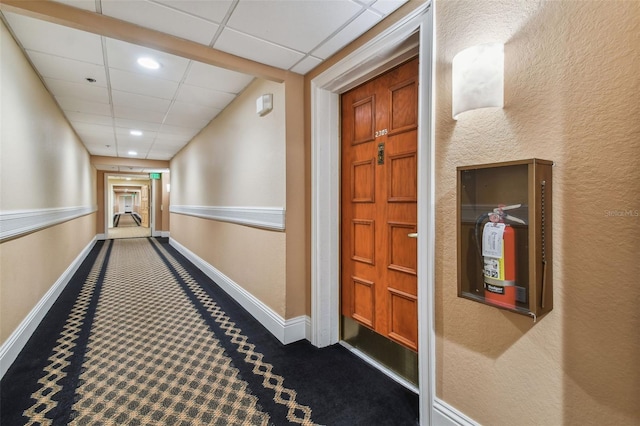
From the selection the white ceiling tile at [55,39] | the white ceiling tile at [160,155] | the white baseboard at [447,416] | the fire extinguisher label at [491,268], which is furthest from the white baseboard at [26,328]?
the white ceiling tile at [160,155]

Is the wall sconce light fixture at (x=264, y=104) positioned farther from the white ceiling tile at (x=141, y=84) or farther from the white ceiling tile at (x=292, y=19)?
the white ceiling tile at (x=141, y=84)

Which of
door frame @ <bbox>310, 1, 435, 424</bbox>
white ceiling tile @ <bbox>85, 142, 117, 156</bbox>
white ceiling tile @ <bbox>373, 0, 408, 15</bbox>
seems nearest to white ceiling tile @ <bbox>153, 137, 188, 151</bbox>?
white ceiling tile @ <bbox>85, 142, 117, 156</bbox>

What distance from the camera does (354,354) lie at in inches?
94.0

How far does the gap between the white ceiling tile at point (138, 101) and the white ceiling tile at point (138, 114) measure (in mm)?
141

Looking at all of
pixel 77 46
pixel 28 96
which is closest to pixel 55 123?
pixel 28 96

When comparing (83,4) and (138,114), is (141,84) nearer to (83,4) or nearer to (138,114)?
(138,114)

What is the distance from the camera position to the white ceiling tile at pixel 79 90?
322 centimetres

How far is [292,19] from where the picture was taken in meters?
1.83

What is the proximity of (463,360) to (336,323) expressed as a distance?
1.28m

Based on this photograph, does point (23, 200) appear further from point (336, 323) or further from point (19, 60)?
point (336, 323)

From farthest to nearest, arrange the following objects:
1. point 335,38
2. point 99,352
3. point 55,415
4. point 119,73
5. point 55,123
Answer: point 55,123, point 119,73, point 99,352, point 335,38, point 55,415

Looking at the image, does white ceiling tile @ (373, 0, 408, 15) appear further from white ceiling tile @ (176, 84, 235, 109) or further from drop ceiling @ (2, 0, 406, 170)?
white ceiling tile @ (176, 84, 235, 109)

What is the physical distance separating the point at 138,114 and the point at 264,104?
2.51 metres

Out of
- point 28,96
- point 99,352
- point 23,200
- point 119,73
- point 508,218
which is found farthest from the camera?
point 119,73
